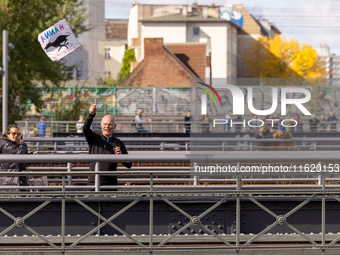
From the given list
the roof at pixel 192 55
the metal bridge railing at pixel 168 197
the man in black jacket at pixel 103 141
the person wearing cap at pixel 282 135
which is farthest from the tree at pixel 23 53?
the roof at pixel 192 55

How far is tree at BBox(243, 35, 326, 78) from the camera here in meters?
84.4

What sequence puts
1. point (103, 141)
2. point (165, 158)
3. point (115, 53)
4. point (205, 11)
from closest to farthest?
point (165, 158)
point (103, 141)
point (205, 11)
point (115, 53)

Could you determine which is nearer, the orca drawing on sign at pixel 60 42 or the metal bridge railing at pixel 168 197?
the metal bridge railing at pixel 168 197

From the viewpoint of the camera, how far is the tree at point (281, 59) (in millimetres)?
84438

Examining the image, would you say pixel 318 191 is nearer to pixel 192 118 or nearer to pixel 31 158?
pixel 192 118

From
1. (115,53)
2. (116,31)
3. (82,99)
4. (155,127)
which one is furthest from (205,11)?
(155,127)

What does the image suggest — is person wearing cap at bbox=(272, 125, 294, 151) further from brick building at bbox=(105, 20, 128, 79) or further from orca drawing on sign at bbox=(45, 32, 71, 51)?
brick building at bbox=(105, 20, 128, 79)

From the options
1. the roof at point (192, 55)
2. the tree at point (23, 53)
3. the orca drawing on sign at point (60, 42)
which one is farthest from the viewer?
the roof at point (192, 55)

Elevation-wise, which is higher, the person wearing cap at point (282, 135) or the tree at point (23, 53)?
the tree at point (23, 53)

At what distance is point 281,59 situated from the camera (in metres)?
86.4

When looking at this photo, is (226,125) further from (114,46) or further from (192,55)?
(114,46)

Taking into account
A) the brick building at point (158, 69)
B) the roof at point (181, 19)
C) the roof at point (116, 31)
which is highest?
the roof at point (116, 31)

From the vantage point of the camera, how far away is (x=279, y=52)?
86.4 m

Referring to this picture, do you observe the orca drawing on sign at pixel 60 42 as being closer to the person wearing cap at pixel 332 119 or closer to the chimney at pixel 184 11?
the person wearing cap at pixel 332 119
